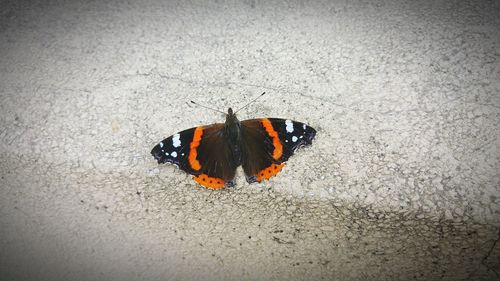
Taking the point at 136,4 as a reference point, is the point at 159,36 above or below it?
below

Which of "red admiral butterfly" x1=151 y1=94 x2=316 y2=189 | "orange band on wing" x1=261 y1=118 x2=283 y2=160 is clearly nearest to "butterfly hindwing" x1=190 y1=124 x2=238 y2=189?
"red admiral butterfly" x1=151 y1=94 x2=316 y2=189

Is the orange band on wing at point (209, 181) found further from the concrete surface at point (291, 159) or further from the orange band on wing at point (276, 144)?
the orange band on wing at point (276, 144)

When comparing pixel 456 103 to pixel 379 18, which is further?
pixel 379 18

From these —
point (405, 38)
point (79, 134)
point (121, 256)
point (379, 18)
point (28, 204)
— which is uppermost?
point (379, 18)

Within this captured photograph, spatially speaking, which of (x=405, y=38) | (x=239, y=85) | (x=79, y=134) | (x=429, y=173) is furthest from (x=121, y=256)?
(x=405, y=38)

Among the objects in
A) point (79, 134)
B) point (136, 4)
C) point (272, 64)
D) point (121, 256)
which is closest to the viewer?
point (121, 256)

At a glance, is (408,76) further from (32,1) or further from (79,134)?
(32,1)

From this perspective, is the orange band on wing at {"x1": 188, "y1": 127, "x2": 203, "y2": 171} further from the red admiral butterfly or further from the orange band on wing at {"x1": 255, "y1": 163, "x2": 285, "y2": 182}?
the orange band on wing at {"x1": 255, "y1": 163, "x2": 285, "y2": 182}
